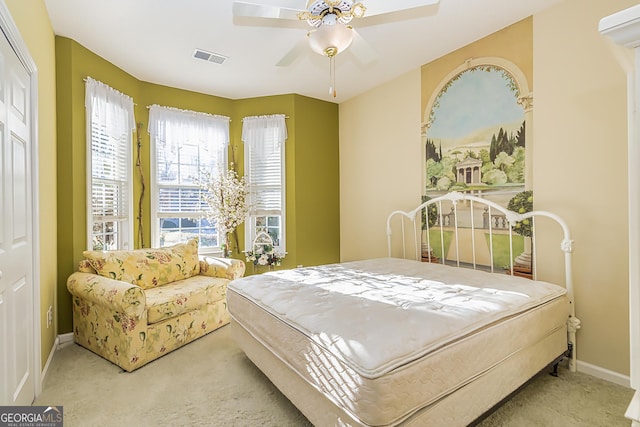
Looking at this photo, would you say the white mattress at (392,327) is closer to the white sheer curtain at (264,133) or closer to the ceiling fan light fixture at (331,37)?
the ceiling fan light fixture at (331,37)

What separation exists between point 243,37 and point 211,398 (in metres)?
2.81

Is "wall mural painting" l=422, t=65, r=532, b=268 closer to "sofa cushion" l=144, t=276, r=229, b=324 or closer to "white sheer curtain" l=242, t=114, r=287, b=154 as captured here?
"white sheer curtain" l=242, t=114, r=287, b=154

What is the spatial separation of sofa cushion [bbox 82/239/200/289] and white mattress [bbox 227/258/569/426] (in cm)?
110

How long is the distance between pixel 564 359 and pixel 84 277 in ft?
12.2

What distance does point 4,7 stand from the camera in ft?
4.68

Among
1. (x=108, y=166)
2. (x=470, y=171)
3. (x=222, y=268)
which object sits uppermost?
(x=108, y=166)

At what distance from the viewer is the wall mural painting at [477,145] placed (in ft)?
8.36

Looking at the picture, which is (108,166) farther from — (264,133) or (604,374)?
(604,374)

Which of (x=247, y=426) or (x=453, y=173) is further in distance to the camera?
(x=453, y=173)

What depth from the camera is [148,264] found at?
9.66 ft

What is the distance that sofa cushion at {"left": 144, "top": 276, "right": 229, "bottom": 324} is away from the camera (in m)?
2.41

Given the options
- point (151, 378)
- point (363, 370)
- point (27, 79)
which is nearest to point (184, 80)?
point (27, 79)

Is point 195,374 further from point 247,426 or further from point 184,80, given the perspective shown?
point 184,80

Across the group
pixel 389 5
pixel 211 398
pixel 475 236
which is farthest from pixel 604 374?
pixel 389 5
